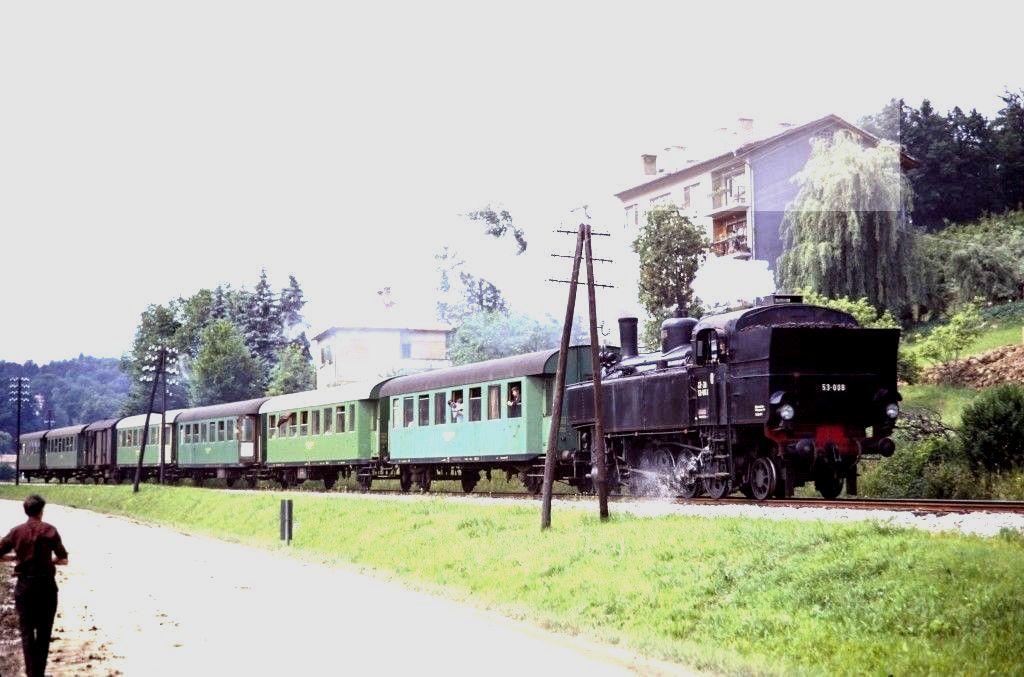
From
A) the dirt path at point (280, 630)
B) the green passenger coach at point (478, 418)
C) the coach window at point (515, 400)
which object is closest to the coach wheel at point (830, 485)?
the green passenger coach at point (478, 418)

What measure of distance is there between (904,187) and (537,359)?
1930cm

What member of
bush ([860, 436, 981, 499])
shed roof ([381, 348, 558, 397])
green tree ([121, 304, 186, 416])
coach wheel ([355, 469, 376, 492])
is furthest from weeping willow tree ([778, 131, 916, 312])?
green tree ([121, 304, 186, 416])

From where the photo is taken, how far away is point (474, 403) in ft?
92.3

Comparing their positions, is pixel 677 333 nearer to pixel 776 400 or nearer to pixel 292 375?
pixel 776 400

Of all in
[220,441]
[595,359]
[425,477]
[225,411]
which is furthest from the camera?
[220,441]

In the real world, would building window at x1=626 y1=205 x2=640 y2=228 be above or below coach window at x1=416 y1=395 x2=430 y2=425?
above

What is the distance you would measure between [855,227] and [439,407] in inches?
580

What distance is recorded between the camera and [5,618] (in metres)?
15.2

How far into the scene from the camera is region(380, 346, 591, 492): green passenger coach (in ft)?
83.9

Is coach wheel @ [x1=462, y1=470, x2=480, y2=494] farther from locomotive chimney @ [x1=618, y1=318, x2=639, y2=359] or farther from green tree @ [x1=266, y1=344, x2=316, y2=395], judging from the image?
green tree @ [x1=266, y1=344, x2=316, y2=395]

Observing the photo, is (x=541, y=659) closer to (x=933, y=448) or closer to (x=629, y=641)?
(x=629, y=641)

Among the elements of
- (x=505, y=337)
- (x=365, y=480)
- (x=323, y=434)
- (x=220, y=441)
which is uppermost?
(x=505, y=337)

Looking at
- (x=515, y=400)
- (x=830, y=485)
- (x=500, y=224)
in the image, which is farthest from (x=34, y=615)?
(x=500, y=224)

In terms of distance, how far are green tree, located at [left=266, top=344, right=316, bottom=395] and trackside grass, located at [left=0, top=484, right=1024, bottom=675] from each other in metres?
56.7
